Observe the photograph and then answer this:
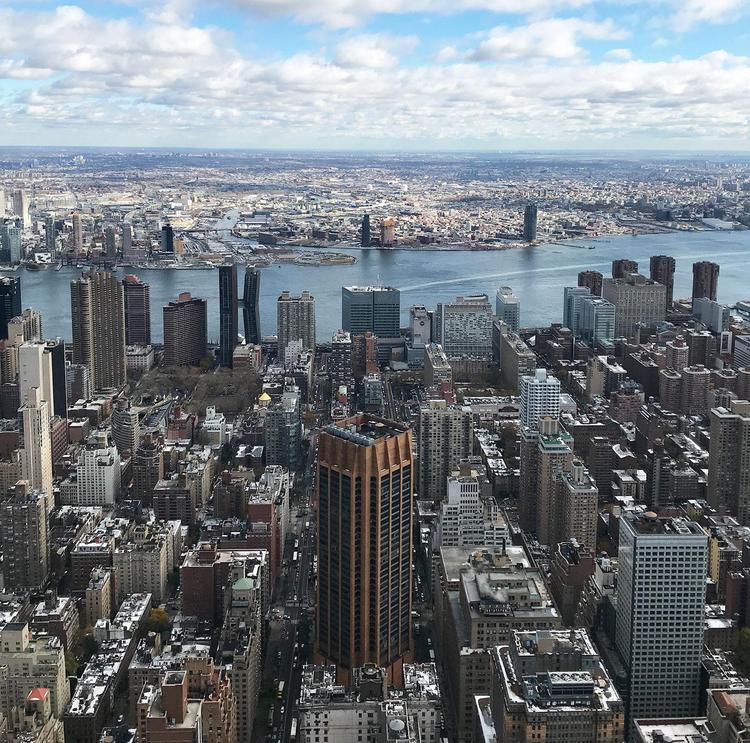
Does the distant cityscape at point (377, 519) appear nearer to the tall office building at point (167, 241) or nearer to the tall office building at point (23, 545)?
the tall office building at point (23, 545)

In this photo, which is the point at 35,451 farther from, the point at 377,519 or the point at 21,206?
the point at 21,206

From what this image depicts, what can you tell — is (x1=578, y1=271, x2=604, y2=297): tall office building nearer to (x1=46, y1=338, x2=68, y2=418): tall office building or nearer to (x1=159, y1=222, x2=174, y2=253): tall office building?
(x1=46, y1=338, x2=68, y2=418): tall office building

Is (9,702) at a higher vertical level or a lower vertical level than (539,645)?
lower

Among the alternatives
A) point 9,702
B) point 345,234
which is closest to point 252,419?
point 9,702

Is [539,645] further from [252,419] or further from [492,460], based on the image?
[252,419]

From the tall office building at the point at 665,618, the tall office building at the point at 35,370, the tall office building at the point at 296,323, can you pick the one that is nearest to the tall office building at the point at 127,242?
the tall office building at the point at 296,323

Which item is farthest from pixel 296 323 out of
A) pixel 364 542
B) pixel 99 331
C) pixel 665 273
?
pixel 364 542
